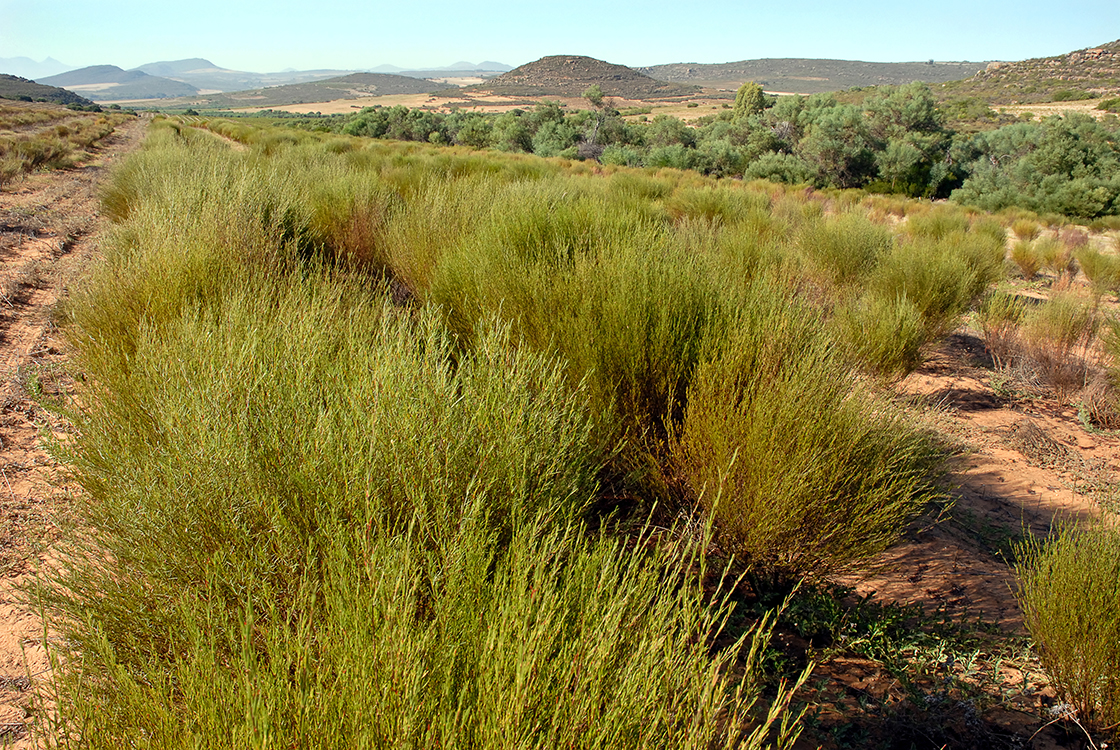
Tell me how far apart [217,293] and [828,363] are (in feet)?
11.5

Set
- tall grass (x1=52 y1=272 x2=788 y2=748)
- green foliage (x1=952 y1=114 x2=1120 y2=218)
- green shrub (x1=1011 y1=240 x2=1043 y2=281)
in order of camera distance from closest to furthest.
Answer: tall grass (x1=52 y1=272 x2=788 y2=748), green shrub (x1=1011 y1=240 x2=1043 y2=281), green foliage (x1=952 y1=114 x2=1120 y2=218)

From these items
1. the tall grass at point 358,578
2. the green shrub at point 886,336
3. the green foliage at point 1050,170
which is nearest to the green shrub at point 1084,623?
the tall grass at point 358,578

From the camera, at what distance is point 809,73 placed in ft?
378

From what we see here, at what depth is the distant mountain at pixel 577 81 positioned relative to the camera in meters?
84.9

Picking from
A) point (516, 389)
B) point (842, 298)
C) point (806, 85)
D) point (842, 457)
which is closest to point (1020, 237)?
point (842, 298)

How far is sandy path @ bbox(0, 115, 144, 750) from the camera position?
2041mm

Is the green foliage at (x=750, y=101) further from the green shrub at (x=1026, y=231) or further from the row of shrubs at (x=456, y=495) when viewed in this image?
the row of shrubs at (x=456, y=495)

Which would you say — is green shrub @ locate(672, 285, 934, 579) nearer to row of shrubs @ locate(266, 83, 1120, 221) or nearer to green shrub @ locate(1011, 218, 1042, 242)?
green shrub @ locate(1011, 218, 1042, 242)

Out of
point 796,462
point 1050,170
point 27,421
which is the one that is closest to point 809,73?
point 1050,170

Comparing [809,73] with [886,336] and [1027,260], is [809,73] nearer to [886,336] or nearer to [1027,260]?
[1027,260]

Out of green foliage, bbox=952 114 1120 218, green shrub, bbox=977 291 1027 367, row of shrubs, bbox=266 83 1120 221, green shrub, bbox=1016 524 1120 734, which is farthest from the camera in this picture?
row of shrubs, bbox=266 83 1120 221

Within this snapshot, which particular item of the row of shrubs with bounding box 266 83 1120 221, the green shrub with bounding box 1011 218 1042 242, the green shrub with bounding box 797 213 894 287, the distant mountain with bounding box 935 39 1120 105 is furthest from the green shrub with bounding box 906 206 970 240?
the distant mountain with bounding box 935 39 1120 105

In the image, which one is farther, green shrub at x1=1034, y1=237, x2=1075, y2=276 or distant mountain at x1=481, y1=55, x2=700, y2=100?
distant mountain at x1=481, y1=55, x2=700, y2=100

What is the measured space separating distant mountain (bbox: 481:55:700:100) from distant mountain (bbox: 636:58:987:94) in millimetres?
18866
